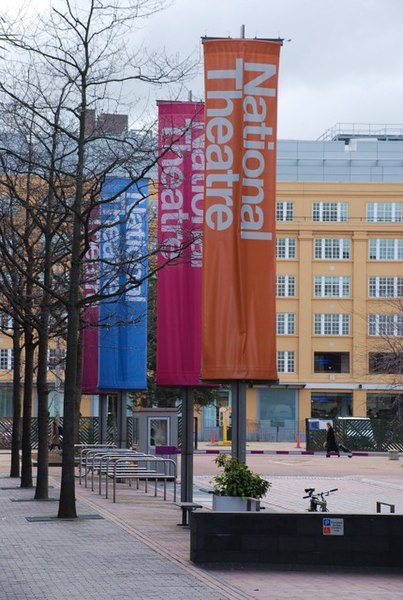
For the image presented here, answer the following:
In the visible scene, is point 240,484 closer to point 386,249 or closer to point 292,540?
point 292,540

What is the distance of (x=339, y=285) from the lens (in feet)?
272

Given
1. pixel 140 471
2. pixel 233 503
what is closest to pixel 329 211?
pixel 140 471

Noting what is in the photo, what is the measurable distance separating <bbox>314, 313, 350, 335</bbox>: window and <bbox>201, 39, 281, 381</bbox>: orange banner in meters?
64.2

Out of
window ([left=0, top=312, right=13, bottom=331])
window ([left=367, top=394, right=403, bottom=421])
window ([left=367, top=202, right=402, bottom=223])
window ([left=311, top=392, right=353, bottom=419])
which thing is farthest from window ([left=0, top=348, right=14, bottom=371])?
window ([left=0, top=312, right=13, bottom=331])

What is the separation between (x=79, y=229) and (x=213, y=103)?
4.98 meters

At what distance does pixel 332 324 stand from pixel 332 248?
481 centimetres

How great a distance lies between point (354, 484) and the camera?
120 feet

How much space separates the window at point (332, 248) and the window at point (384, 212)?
220 centimetres

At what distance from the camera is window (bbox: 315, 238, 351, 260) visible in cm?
8244

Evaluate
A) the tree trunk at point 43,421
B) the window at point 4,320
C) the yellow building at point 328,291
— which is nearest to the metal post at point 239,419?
the tree trunk at point 43,421

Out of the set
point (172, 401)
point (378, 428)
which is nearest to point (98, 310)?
point (378, 428)

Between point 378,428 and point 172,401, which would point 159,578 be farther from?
point 172,401

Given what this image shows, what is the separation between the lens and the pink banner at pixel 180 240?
74.1ft

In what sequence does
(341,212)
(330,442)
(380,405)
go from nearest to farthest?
(330,442)
(380,405)
(341,212)
